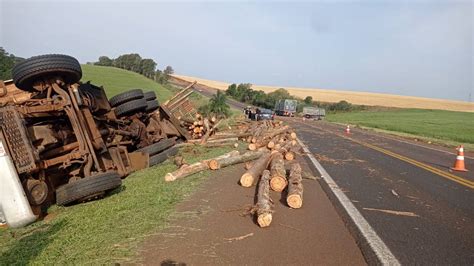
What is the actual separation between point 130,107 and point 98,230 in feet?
21.8

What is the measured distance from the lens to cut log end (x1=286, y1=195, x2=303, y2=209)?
6.70m

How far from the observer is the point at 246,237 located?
5195mm

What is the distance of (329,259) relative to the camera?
4.50 metres

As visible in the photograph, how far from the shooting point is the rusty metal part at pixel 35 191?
665 centimetres

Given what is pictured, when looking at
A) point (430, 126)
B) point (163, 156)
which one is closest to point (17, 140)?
point (163, 156)

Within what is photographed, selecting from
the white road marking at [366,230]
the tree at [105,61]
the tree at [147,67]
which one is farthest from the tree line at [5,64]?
the tree at [105,61]

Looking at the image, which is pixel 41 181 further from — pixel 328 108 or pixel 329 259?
pixel 328 108

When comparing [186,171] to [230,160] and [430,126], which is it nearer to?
[230,160]

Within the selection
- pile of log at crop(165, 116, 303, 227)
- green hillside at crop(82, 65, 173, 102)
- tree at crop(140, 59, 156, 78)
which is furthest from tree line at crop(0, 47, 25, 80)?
tree at crop(140, 59, 156, 78)

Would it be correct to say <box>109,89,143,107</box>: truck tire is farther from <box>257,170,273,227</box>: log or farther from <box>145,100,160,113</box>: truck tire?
<box>257,170,273,227</box>: log

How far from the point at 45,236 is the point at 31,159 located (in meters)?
1.70

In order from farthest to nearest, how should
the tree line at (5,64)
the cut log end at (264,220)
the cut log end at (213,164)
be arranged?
the tree line at (5,64)
the cut log end at (213,164)
the cut log end at (264,220)

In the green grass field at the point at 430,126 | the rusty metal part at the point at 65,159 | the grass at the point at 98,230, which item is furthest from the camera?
the green grass field at the point at 430,126

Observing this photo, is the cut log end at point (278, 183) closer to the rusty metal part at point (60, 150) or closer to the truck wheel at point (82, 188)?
the truck wheel at point (82, 188)
